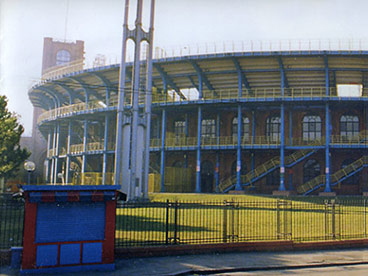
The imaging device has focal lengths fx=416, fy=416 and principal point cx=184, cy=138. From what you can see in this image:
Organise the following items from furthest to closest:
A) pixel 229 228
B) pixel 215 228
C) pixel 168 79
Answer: pixel 168 79
pixel 215 228
pixel 229 228

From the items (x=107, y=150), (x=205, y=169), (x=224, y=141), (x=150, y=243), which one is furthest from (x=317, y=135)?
(x=150, y=243)

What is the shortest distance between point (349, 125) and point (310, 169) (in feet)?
19.1

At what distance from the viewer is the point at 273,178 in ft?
138

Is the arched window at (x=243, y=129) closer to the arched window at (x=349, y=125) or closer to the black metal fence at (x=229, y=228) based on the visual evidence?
the arched window at (x=349, y=125)

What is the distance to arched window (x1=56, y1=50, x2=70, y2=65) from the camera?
3482 inches

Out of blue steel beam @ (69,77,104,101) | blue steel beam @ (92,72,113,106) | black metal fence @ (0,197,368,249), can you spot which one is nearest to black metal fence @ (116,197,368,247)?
black metal fence @ (0,197,368,249)

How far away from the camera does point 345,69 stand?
40.2 metres

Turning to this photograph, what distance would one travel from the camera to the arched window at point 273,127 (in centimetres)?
4269

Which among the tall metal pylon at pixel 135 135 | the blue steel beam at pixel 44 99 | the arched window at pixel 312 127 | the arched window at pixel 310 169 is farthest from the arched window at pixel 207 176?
the blue steel beam at pixel 44 99

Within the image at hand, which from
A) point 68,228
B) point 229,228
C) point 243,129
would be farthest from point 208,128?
point 68,228

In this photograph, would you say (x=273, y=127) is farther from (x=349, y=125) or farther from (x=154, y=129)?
(x=154, y=129)

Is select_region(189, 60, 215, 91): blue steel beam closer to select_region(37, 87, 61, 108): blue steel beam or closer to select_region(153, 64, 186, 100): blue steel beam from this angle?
select_region(153, 64, 186, 100): blue steel beam

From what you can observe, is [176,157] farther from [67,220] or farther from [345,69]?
[67,220]

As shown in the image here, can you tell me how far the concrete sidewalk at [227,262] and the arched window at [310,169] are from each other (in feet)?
92.3
